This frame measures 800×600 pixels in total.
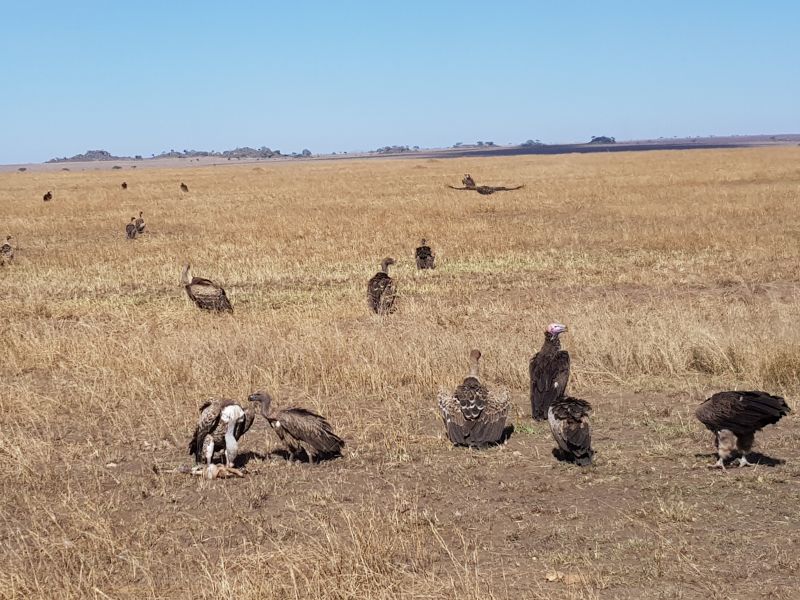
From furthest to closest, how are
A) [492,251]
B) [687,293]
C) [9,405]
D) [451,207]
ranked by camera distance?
[451,207], [492,251], [687,293], [9,405]

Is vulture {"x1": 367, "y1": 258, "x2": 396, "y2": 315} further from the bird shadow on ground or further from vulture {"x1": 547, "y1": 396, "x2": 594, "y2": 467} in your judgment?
the bird shadow on ground

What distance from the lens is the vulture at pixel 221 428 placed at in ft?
24.6

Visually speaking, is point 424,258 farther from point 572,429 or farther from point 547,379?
point 572,429

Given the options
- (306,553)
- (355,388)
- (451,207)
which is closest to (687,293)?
(355,388)

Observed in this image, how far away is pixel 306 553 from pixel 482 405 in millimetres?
2609

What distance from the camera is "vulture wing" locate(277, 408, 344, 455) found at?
25.0 feet

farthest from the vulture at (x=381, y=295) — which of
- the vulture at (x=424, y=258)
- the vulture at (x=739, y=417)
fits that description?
the vulture at (x=739, y=417)

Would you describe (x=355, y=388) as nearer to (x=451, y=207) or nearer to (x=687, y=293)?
(x=687, y=293)

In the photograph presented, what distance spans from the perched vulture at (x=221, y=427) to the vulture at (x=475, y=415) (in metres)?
1.83

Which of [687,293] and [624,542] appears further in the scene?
[687,293]

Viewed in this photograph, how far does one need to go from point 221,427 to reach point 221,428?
1 centimetres

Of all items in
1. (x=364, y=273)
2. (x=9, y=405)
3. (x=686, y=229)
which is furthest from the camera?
(x=686, y=229)

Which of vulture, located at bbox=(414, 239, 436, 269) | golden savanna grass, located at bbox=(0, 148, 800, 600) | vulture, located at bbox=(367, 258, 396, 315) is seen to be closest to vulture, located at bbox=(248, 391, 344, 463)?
golden savanna grass, located at bbox=(0, 148, 800, 600)

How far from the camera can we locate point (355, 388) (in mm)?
10289
